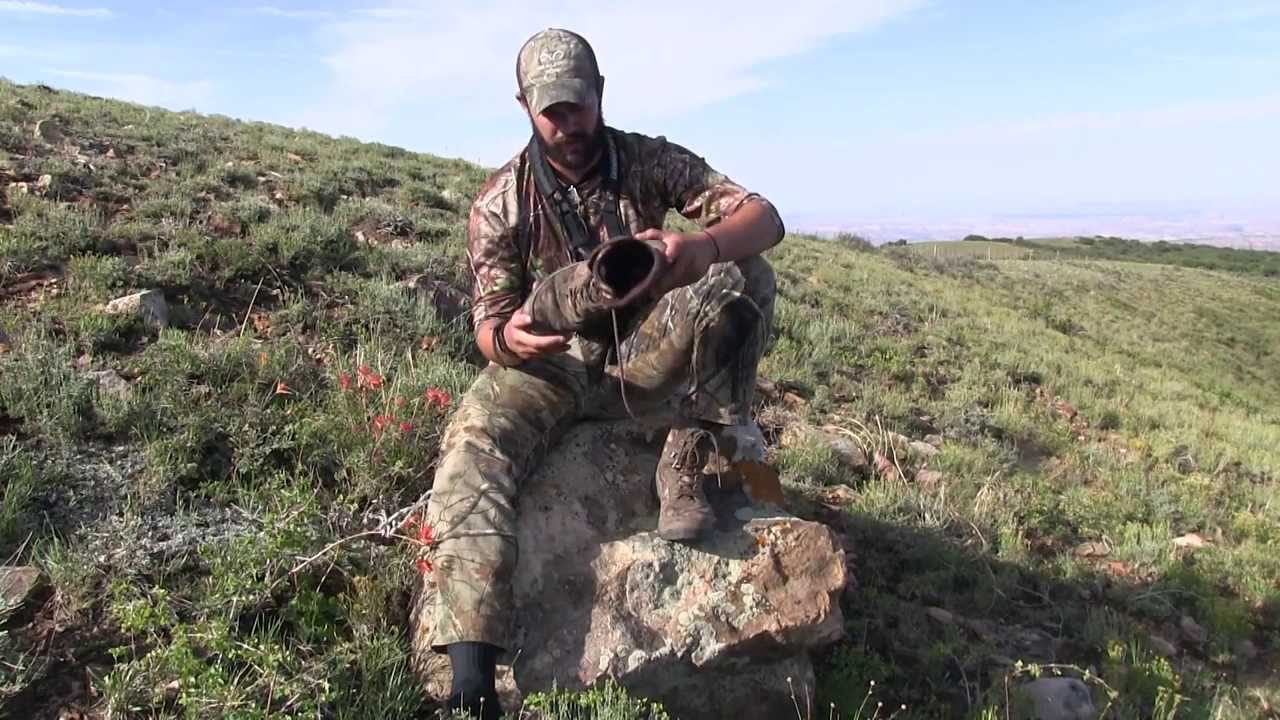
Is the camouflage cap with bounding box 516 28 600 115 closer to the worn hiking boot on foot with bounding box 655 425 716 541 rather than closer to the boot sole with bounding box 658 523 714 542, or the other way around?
the worn hiking boot on foot with bounding box 655 425 716 541

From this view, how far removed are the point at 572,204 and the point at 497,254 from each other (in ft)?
1.27

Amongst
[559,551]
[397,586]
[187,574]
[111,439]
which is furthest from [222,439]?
[559,551]

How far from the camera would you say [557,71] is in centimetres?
336

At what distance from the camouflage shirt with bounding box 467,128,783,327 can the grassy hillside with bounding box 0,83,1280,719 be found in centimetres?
60

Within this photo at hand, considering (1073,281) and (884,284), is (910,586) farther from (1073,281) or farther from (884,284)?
(1073,281)

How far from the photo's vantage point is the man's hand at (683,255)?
2.71m

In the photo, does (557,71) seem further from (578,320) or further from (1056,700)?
(1056,700)

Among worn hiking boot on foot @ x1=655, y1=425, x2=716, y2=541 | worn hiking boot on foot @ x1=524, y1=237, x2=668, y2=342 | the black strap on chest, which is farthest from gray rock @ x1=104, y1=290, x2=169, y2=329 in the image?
worn hiking boot on foot @ x1=655, y1=425, x2=716, y2=541

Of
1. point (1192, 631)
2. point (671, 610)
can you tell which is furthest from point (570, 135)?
point (1192, 631)

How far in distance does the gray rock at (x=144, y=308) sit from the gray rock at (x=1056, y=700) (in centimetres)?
479

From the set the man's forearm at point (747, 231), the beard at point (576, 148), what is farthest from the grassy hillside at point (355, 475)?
the man's forearm at point (747, 231)

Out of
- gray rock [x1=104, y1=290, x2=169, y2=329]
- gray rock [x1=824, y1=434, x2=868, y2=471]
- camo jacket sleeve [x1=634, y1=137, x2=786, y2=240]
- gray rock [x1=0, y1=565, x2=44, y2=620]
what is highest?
camo jacket sleeve [x1=634, y1=137, x2=786, y2=240]

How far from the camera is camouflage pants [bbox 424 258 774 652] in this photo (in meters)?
2.83

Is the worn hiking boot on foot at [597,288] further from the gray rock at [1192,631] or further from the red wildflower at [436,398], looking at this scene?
the gray rock at [1192,631]
